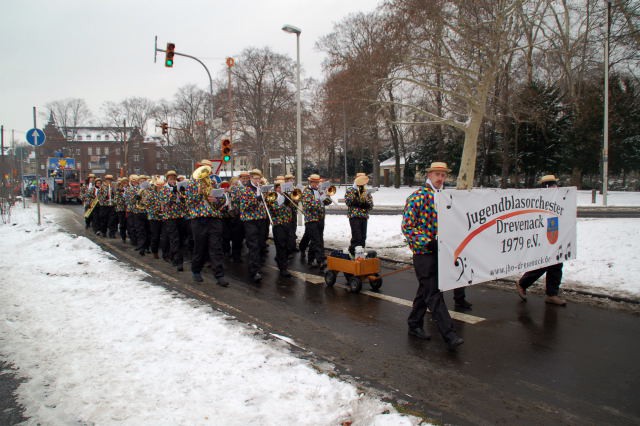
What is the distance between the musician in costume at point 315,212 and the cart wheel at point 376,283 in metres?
1.93

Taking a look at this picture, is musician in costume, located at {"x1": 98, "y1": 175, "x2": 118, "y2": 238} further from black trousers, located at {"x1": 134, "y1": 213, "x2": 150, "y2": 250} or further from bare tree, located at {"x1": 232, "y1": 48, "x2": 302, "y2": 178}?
bare tree, located at {"x1": 232, "y1": 48, "x2": 302, "y2": 178}

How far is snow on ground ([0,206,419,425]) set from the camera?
353cm

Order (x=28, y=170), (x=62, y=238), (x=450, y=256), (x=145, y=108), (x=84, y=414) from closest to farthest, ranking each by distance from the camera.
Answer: (x=84, y=414) → (x=450, y=256) → (x=62, y=238) → (x=145, y=108) → (x=28, y=170)

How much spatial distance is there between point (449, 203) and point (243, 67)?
176 feet

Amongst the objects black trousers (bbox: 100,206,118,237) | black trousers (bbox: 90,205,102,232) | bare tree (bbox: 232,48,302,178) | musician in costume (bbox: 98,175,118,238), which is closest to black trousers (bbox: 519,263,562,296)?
musician in costume (bbox: 98,175,118,238)

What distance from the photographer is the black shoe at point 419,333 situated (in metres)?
5.39

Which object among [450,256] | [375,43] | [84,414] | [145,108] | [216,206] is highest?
[145,108]

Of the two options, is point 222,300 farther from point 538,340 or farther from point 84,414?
point 538,340

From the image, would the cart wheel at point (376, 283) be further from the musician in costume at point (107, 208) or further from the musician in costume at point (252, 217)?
the musician in costume at point (107, 208)

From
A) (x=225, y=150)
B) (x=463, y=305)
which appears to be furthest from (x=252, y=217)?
(x=225, y=150)

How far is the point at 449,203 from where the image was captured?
5.44 metres

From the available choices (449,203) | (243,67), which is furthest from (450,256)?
(243,67)

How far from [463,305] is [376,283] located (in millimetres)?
1607

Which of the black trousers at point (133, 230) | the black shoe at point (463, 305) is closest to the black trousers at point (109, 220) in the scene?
the black trousers at point (133, 230)
